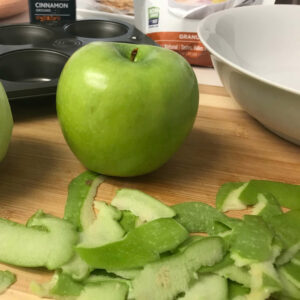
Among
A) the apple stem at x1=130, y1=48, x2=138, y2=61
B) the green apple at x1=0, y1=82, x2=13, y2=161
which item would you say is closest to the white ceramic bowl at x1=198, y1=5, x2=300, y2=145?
the apple stem at x1=130, y1=48, x2=138, y2=61

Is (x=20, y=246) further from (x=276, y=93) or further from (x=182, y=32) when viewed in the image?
(x=182, y=32)

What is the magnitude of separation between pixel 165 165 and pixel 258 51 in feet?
1.34

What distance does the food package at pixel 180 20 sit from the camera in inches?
44.5

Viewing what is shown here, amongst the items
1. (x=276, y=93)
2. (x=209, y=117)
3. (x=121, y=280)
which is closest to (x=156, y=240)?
(x=121, y=280)

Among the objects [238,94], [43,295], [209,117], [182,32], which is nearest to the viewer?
[43,295]

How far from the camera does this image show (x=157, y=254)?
0.50 meters

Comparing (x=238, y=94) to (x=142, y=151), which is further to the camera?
(x=238, y=94)

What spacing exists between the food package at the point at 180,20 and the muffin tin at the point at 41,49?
2.7 inches

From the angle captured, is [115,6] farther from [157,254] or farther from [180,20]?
[157,254]

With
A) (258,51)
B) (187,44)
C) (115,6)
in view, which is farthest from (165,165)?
(115,6)

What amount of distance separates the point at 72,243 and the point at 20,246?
0.06 m

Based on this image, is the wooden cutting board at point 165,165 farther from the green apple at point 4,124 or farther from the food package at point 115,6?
the food package at point 115,6

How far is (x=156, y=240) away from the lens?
1.67 ft

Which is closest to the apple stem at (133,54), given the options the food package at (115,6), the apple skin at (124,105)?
the apple skin at (124,105)
